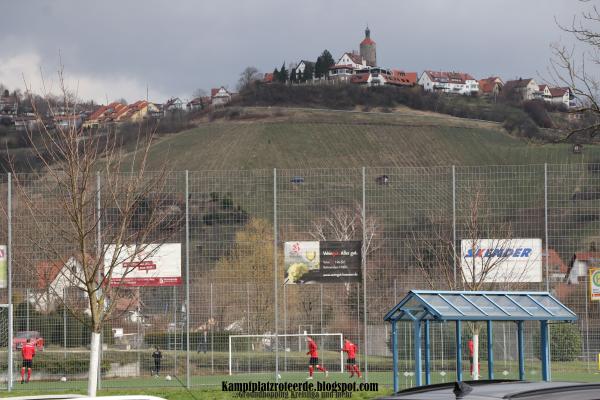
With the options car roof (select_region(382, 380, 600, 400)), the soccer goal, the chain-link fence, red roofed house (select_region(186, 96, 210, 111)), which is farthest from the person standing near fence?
red roofed house (select_region(186, 96, 210, 111))

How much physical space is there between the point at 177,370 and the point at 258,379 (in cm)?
202

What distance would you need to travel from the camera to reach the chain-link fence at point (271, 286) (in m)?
25.2

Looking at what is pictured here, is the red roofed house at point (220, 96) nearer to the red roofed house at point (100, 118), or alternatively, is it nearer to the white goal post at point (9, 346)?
the red roofed house at point (100, 118)

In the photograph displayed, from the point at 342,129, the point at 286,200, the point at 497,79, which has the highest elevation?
the point at 497,79

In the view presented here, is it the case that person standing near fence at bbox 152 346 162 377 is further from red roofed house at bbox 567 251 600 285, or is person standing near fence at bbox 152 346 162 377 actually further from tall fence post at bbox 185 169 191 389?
red roofed house at bbox 567 251 600 285

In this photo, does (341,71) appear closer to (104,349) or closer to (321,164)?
(321,164)

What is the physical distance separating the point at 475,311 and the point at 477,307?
8.0 inches

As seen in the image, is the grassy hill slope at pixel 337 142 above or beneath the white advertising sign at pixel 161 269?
above

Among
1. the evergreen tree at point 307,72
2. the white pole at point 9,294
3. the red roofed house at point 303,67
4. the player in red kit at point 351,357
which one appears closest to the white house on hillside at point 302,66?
the red roofed house at point 303,67

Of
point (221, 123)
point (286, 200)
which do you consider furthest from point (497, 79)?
point (286, 200)

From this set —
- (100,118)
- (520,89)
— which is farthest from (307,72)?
(100,118)

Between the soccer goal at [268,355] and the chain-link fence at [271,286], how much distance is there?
4 centimetres

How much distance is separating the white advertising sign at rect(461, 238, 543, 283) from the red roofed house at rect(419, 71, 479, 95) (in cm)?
15463

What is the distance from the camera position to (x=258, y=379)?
2495 centimetres
